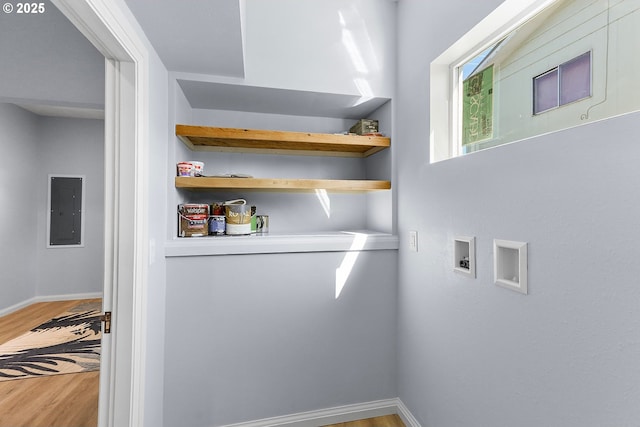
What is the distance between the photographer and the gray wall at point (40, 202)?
3719mm

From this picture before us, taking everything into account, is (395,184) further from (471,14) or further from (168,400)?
(168,400)

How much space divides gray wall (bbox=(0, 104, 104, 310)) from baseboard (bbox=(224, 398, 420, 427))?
385 centimetres

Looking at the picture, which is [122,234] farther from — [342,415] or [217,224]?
[342,415]

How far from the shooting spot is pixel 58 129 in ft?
13.8

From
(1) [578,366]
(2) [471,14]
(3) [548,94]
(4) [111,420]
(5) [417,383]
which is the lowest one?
(5) [417,383]

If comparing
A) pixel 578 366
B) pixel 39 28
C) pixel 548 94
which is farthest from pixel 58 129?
pixel 578 366

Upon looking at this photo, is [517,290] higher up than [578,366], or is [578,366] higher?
[517,290]

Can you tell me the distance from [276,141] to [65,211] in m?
4.05

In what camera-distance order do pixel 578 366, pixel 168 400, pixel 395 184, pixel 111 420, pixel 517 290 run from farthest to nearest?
pixel 395 184 < pixel 168 400 < pixel 111 420 < pixel 517 290 < pixel 578 366

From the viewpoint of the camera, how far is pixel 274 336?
184cm

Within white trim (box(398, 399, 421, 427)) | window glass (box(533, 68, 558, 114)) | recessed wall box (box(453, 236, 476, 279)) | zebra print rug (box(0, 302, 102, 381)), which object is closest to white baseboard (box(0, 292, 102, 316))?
zebra print rug (box(0, 302, 102, 381))

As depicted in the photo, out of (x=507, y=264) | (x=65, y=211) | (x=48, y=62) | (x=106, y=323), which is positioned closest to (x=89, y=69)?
(x=48, y=62)

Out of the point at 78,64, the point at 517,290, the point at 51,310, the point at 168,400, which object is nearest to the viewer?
the point at 517,290

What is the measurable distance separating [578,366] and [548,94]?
3.02ft
